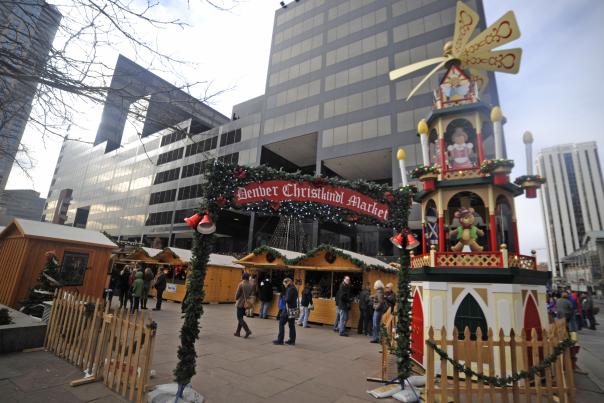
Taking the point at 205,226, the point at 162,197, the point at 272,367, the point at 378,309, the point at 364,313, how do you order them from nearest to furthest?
the point at 205,226, the point at 272,367, the point at 378,309, the point at 364,313, the point at 162,197

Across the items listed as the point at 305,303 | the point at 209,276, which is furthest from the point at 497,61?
the point at 209,276

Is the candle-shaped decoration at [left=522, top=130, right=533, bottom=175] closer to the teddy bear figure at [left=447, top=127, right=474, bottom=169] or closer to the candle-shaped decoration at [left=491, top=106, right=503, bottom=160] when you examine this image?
the candle-shaped decoration at [left=491, top=106, right=503, bottom=160]

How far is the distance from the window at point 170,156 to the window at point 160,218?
9531 millimetres

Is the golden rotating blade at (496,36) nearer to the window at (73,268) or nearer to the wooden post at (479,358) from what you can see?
the wooden post at (479,358)

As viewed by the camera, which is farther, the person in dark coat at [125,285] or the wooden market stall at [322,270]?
the wooden market stall at [322,270]

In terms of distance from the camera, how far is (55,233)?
11602 millimetres

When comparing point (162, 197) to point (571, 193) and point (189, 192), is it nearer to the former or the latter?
point (189, 192)

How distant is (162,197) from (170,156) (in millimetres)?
7640

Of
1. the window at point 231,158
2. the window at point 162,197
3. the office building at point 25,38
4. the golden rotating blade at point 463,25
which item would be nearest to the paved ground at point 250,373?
the office building at point 25,38

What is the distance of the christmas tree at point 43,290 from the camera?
8.99m

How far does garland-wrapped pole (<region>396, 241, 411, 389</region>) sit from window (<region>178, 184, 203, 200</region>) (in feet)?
137

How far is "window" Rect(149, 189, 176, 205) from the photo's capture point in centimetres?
4950

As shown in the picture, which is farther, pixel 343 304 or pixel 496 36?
pixel 343 304

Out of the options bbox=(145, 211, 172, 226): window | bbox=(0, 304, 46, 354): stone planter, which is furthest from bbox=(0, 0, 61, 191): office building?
bbox=(145, 211, 172, 226): window
